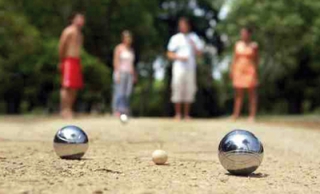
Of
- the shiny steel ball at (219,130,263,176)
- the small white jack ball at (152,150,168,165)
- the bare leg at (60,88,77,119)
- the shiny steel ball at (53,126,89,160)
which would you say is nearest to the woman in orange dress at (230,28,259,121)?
the bare leg at (60,88,77,119)

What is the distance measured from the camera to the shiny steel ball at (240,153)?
6.64 metres

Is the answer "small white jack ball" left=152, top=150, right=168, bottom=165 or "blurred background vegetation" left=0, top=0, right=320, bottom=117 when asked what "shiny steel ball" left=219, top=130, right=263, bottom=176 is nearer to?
"small white jack ball" left=152, top=150, right=168, bottom=165

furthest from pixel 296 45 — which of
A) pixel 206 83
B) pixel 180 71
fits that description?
pixel 180 71

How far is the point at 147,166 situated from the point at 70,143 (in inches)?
35.6

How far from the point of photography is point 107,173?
21.6 ft

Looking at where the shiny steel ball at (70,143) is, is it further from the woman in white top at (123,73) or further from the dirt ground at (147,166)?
the woman in white top at (123,73)

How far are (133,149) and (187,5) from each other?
36257 millimetres

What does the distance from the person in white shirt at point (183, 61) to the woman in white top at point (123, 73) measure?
4.42 ft

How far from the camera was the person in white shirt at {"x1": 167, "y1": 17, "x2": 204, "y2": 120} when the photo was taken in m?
15.0

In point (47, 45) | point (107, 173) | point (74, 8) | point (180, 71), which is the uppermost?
point (74, 8)

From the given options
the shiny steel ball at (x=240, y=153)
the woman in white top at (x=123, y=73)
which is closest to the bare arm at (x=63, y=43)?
the woman in white top at (x=123, y=73)

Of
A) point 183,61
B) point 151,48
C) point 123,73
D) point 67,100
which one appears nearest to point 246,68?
point 183,61

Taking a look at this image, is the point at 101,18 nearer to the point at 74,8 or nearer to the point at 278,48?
the point at 74,8

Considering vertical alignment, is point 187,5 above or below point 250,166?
above
